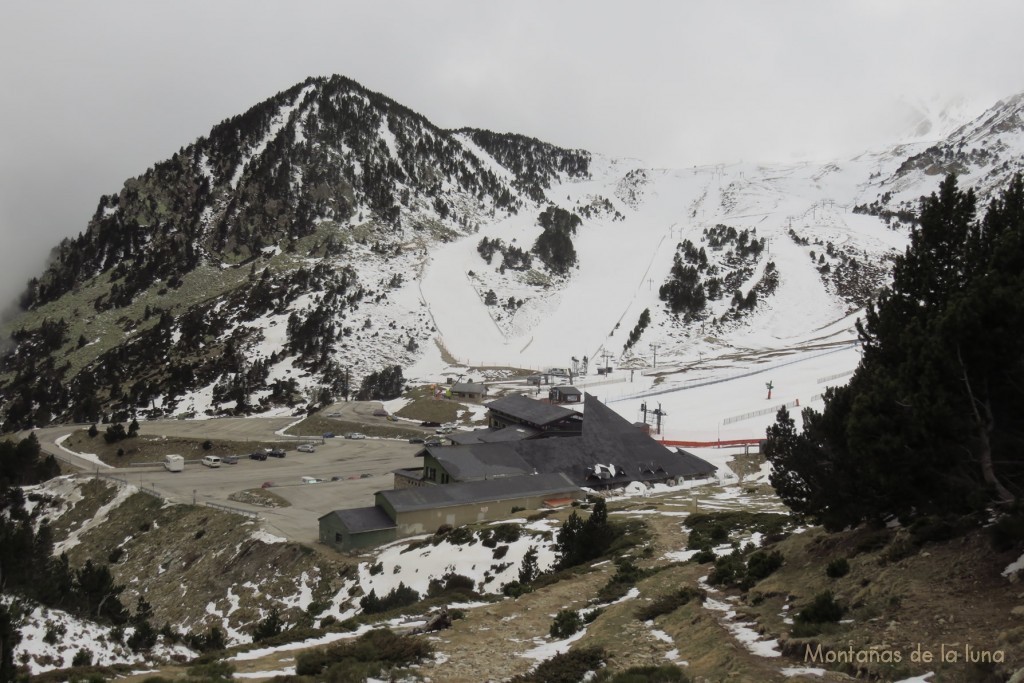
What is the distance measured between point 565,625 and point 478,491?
94.9ft

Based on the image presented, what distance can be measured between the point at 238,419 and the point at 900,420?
10316cm

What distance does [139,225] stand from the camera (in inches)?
7254

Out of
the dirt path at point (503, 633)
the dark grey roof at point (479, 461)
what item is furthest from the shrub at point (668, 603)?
the dark grey roof at point (479, 461)

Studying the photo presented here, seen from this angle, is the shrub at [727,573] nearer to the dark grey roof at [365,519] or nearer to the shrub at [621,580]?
the shrub at [621,580]

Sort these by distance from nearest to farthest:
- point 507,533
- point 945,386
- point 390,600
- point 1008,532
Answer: point 1008,532 → point 945,386 → point 390,600 → point 507,533

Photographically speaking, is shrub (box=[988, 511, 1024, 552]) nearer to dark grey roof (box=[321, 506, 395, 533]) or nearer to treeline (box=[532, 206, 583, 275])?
dark grey roof (box=[321, 506, 395, 533])

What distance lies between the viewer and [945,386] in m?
14.9

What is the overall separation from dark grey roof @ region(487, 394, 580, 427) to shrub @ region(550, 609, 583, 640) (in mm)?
45204

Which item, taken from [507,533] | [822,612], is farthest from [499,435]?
→ [822,612]

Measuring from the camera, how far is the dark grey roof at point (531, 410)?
216ft

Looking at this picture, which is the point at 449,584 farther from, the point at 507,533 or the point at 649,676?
the point at 649,676

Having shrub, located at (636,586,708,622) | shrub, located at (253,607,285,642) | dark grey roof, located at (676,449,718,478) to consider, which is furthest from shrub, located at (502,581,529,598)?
dark grey roof, located at (676,449,718,478)

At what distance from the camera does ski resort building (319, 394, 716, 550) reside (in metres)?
43.6

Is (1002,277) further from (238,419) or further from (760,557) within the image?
(238,419)
